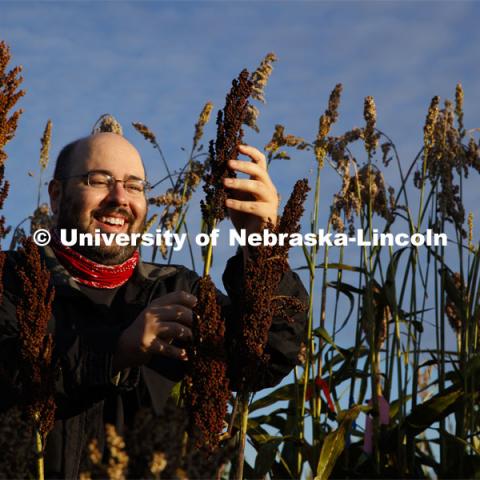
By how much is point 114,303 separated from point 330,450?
1.17 metres

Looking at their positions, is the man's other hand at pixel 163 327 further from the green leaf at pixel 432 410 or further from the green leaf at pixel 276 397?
the green leaf at pixel 276 397

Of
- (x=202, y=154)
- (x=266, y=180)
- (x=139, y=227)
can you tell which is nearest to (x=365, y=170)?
(x=202, y=154)

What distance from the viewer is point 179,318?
6.63 ft

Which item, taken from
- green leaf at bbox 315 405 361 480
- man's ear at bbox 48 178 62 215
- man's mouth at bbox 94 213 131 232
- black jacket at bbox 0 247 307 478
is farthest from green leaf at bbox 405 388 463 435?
man's ear at bbox 48 178 62 215

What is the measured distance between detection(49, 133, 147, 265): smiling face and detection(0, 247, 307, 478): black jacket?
0.18m

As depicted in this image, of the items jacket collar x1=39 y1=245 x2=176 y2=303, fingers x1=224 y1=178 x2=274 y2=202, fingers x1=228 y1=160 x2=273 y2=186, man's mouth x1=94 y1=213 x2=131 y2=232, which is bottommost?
jacket collar x1=39 y1=245 x2=176 y2=303

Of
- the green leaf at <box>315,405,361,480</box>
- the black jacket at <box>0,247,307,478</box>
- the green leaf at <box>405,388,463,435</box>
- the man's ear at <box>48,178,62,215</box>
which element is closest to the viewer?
the black jacket at <box>0,247,307,478</box>

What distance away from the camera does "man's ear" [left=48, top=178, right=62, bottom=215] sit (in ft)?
13.2

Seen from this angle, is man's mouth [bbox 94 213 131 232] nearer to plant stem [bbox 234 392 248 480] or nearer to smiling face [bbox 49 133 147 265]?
smiling face [bbox 49 133 147 265]

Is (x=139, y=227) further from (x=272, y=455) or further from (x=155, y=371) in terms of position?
(x=272, y=455)

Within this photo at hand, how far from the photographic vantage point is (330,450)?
10.6 feet

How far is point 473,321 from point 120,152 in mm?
1826

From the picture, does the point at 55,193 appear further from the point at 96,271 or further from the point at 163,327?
the point at 163,327

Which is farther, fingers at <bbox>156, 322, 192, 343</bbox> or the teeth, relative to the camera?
the teeth
